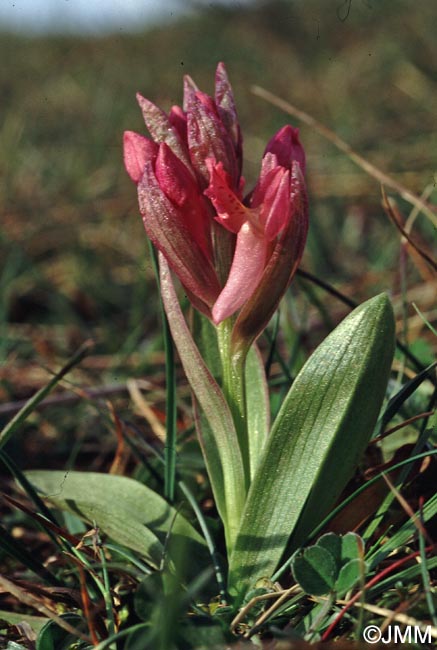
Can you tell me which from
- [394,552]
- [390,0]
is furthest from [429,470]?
[390,0]

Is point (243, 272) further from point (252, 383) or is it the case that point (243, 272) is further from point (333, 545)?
point (333, 545)

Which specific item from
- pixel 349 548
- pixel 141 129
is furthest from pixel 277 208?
pixel 141 129

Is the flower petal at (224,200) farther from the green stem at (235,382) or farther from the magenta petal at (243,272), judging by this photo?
the green stem at (235,382)

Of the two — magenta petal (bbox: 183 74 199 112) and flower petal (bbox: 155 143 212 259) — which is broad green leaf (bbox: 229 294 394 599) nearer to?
flower petal (bbox: 155 143 212 259)

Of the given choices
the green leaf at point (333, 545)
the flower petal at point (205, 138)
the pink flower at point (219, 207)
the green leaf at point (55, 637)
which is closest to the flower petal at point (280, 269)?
the pink flower at point (219, 207)

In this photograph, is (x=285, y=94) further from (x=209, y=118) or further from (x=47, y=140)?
(x=209, y=118)

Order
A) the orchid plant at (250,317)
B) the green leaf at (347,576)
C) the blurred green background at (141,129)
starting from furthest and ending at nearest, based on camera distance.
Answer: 1. the blurred green background at (141,129)
2. the orchid plant at (250,317)
3. the green leaf at (347,576)
